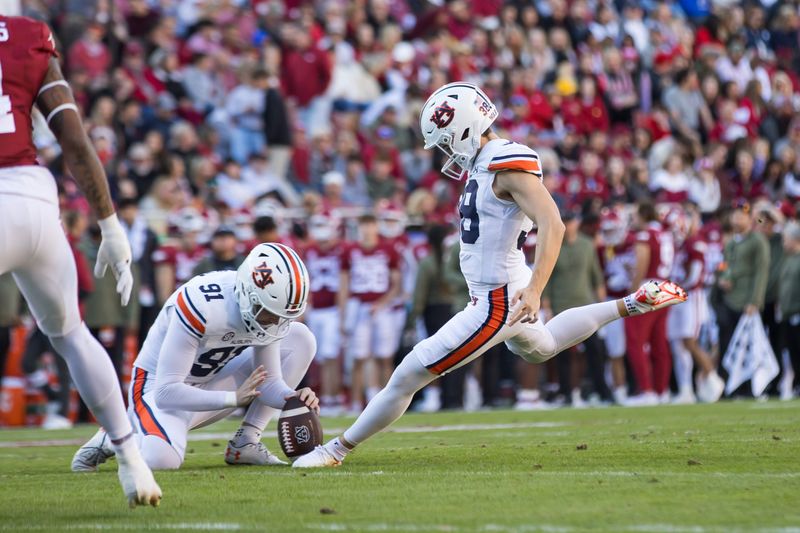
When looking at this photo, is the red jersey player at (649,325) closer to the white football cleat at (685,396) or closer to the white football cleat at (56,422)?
the white football cleat at (685,396)

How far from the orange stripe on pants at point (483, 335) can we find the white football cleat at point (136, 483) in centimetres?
194

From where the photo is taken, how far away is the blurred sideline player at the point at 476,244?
6.44m

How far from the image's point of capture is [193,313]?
6.69m

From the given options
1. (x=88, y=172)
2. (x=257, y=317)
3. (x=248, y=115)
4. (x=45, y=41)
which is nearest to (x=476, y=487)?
(x=257, y=317)

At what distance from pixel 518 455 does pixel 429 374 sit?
783 mm

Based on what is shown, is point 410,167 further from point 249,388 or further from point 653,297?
point 249,388

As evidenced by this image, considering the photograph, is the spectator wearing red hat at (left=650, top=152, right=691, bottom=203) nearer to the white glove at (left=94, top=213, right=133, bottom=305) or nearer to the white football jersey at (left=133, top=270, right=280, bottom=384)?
the white football jersey at (left=133, top=270, right=280, bottom=384)

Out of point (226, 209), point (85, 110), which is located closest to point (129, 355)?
point (226, 209)

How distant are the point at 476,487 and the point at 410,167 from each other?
1131 centimetres

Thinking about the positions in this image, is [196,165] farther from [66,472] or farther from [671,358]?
[66,472]

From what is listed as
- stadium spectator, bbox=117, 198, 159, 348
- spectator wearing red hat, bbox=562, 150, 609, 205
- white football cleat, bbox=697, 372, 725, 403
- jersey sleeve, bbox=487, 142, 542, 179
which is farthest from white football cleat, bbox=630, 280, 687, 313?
spectator wearing red hat, bbox=562, 150, 609, 205

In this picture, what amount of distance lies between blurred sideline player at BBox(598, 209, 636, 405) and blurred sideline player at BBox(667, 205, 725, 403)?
1.91 feet

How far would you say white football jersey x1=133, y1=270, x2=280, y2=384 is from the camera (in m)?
6.71

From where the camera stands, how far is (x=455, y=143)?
6.65m
